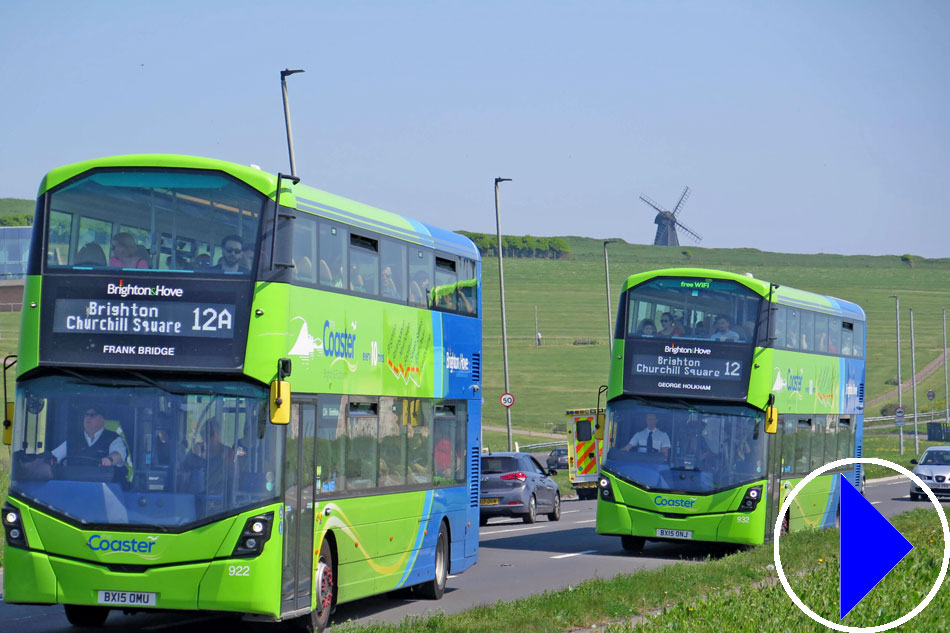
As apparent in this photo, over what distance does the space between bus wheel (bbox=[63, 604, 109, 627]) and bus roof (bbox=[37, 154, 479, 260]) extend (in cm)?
387

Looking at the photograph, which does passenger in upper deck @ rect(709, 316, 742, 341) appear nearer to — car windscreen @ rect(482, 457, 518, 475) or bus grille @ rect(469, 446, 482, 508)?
bus grille @ rect(469, 446, 482, 508)

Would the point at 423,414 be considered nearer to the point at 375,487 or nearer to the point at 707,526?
the point at 375,487

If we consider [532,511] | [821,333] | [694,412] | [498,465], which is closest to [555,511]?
[532,511]

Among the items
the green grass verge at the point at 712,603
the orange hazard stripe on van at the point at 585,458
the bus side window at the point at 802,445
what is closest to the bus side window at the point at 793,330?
the bus side window at the point at 802,445

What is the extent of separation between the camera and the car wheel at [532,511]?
108 feet

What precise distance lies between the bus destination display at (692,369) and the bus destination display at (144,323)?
1188 centimetres

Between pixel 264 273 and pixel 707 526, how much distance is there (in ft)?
40.5

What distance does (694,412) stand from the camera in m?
23.1

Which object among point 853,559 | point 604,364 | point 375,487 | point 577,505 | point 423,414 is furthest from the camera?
point 604,364

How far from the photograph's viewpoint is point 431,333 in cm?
1719

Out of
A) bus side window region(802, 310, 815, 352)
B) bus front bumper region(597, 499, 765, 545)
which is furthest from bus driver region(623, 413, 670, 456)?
bus side window region(802, 310, 815, 352)

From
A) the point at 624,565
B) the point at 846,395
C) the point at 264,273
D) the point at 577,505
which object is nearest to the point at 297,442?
the point at 264,273

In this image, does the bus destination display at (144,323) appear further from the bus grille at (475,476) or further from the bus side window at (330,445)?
Result: the bus grille at (475,476)

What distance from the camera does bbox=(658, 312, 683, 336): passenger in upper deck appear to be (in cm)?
2344
